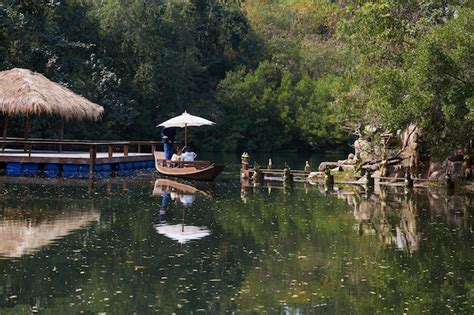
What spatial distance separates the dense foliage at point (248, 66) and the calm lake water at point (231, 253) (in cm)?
371

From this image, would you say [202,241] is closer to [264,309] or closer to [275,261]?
[275,261]

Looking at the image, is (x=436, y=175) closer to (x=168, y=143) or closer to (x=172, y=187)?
(x=172, y=187)

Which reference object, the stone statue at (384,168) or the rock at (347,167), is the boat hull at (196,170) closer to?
the stone statue at (384,168)

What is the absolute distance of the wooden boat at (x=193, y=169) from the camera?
31.1m

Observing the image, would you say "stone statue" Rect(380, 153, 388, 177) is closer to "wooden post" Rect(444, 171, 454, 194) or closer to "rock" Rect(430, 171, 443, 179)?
"rock" Rect(430, 171, 443, 179)

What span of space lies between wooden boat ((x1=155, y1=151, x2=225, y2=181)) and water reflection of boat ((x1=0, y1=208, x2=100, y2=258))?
9.63 meters

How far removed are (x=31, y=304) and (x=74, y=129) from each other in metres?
37.1

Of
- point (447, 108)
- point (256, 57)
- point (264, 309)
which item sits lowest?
point (264, 309)

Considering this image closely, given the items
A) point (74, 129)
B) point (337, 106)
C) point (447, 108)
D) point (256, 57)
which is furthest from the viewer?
point (256, 57)

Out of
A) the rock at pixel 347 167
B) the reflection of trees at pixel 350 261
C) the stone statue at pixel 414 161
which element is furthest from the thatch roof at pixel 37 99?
the stone statue at pixel 414 161

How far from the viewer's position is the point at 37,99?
A: 3412cm

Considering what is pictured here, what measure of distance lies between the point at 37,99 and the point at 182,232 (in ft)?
56.0

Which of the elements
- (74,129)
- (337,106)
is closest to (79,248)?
(337,106)

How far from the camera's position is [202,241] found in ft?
57.9
